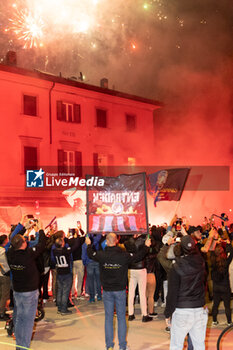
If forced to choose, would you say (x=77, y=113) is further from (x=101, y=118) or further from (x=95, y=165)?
(x=95, y=165)

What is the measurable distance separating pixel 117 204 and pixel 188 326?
2.85 meters

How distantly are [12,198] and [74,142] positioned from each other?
4944 millimetres

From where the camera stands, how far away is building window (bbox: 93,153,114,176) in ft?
78.9

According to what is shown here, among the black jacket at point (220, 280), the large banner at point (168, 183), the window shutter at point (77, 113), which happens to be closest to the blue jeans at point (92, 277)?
the large banner at point (168, 183)

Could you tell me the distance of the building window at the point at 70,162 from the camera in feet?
73.9

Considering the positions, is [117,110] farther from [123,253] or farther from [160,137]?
[123,253]

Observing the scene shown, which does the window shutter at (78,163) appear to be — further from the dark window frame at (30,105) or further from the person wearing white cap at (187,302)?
the person wearing white cap at (187,302)

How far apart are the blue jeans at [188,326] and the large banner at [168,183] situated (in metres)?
4.27

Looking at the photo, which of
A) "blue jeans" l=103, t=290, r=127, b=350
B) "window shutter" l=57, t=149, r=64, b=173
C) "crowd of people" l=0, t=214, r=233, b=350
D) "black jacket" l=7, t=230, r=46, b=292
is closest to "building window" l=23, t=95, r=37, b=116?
"window shutter" l=57, t=149, r=64, b=173

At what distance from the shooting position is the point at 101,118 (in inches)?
966

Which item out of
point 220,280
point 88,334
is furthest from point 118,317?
point 220,280

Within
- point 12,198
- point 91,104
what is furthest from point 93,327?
point 91,104

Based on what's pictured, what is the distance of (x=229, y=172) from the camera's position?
868 inches

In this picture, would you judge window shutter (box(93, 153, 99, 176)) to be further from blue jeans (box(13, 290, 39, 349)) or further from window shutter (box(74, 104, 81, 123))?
blue jeans (box(13, 290, 39, 349))
